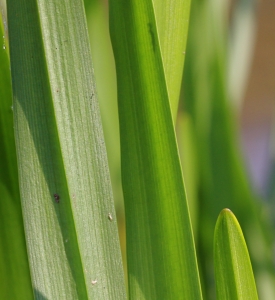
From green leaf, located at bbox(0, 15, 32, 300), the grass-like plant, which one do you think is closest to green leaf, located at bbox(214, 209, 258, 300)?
the grass-like plant

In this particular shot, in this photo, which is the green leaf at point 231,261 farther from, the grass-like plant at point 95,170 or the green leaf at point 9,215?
the green leaf at point 9,215

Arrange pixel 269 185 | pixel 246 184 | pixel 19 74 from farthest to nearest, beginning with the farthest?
1. pixel 269 185
2. pixel 246 184
3. pixel 19 74

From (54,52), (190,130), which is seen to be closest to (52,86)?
(54,52)

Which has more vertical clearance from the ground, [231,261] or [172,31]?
[172,31]

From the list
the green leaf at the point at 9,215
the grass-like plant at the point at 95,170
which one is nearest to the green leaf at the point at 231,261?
the grass-like plant at the point at 95,170

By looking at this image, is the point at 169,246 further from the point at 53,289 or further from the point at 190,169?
the point at 190,169
